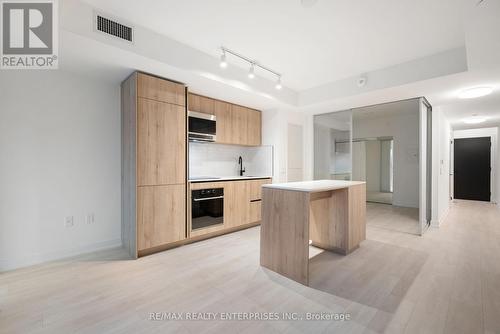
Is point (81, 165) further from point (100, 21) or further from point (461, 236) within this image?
point (461, 236)

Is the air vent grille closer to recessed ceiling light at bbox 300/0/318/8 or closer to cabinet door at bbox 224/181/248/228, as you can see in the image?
recessed ceiling light at bbox 300/0/318/8

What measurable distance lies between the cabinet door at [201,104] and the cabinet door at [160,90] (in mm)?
416

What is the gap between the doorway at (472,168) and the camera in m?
6.97

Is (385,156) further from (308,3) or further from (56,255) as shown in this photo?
(56,255)

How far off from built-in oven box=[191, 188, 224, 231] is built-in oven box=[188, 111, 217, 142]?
2.81 feet

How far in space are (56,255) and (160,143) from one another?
1.84 meters

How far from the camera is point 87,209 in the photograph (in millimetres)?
3010

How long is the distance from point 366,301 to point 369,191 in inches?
284

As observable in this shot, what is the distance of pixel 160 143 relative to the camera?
2.92 meters

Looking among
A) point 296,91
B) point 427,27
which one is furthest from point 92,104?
point 427,27

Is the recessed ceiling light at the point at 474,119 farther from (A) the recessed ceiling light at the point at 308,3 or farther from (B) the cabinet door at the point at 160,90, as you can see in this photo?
(B) the cabinet door at the point at 160,90

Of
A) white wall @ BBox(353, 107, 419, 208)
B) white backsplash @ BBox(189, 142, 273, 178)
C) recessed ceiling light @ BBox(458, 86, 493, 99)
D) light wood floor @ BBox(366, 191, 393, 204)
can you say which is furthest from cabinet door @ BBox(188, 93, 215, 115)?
light wood floor @ BBox(366, 191, 393, 204)

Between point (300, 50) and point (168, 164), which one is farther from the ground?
point (300, 50)

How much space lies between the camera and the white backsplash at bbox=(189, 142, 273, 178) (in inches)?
159
